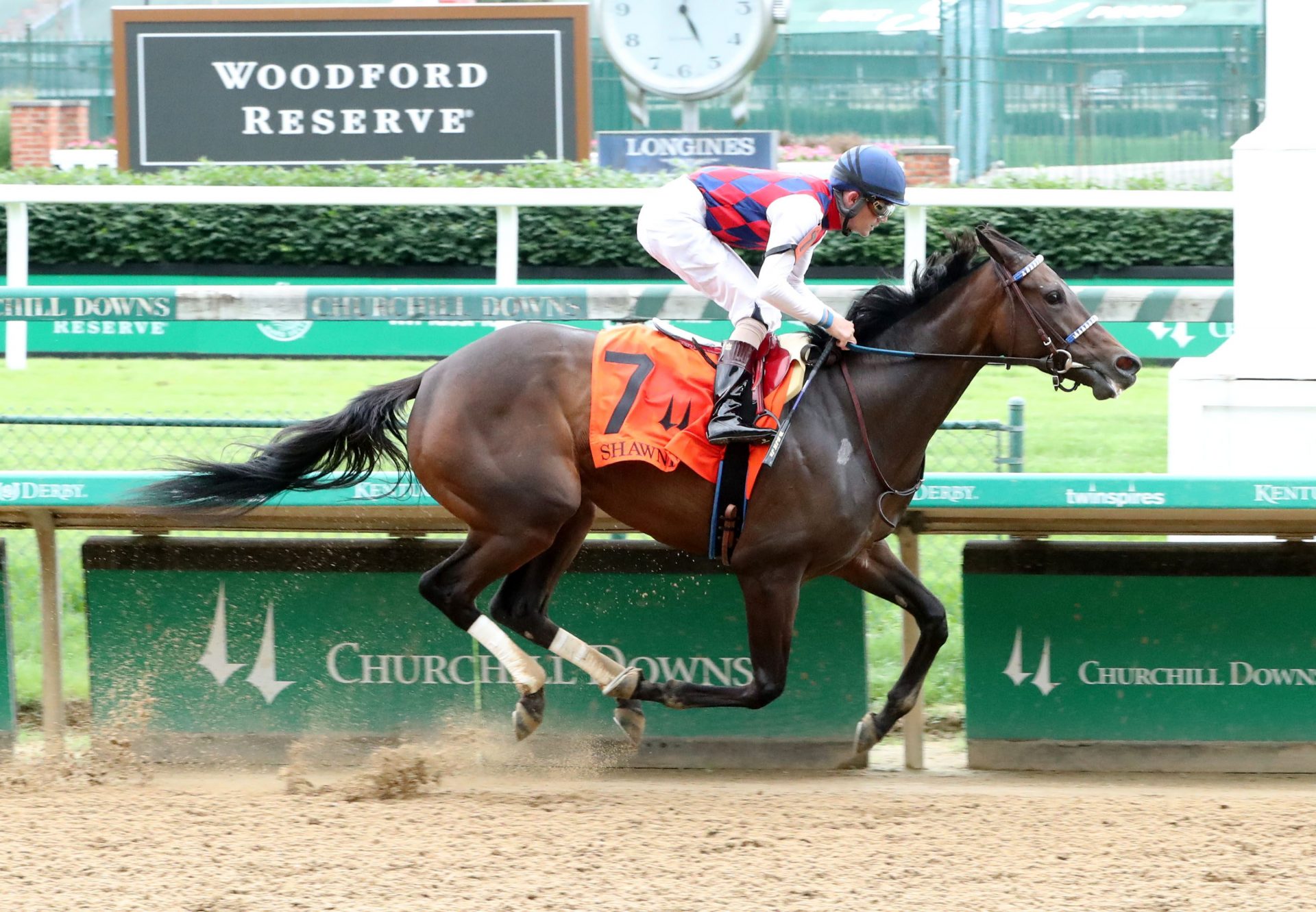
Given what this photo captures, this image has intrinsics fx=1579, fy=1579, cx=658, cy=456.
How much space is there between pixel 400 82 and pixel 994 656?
7.98 metres

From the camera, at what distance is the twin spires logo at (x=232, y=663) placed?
511 cm

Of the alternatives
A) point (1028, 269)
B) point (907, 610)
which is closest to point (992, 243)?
point (1028, 269)

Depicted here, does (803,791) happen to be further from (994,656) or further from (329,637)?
(329,637)

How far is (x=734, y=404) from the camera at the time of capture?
4.34 m

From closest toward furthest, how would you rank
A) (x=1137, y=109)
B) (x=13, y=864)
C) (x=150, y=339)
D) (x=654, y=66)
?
1. (x=13, y=864)
2. (x=150, y=339)
3. (x=654, y=66)
4. (x=1137, y=109)

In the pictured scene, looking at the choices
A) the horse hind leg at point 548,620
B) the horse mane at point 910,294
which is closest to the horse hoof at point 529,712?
the horse hind leg at point 548,620

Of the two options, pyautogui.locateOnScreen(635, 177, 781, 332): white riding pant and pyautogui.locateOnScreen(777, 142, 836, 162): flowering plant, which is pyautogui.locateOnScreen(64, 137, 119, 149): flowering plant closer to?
pyautogui.locateOnScreen(777, 142, 836, 162): flowering plant

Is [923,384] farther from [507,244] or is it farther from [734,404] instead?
[507,244]

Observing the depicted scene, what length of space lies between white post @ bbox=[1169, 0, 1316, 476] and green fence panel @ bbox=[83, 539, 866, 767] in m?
1.45

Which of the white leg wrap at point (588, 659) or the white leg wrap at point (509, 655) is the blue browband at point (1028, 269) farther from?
the white leg wrap at point (509, 655)

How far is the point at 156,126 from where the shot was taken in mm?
11734

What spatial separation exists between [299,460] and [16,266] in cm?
565

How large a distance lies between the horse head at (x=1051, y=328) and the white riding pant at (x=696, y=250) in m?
0.65

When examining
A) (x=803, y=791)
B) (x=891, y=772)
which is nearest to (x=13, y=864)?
(x=803, y=791)
